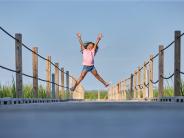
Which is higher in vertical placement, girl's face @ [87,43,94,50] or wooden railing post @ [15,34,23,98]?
girl's face @ [87,43,94,50]

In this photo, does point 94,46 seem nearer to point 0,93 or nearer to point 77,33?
point 77,33

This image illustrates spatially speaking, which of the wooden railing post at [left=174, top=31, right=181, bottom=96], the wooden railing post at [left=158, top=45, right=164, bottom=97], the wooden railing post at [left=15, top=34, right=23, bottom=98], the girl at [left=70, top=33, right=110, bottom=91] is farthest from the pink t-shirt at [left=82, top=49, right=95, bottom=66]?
the wooden railing post at [left=174, top=31, right=181, bottom=96]

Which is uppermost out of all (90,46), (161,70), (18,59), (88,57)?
(90,46)

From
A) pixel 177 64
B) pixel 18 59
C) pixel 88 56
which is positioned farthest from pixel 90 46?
pixel 177 64

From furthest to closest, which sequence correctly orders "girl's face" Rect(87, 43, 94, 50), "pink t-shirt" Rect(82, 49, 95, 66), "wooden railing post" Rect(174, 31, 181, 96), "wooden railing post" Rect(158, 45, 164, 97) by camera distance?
"girl's face" Rect(87, 43, 94, 50)
"pink t-shirt" Rect(82, 49, 95, 66)
"wooden railing post" Rect(158, 45, 164, 97)
"wooden railing post" Rect(174, 31, 181, 96)

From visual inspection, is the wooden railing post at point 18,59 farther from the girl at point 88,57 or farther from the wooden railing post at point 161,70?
the wooden railing post at point 161,70

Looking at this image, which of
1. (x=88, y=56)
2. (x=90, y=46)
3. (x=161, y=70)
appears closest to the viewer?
(x=161, y=70)

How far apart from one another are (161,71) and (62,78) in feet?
25.0

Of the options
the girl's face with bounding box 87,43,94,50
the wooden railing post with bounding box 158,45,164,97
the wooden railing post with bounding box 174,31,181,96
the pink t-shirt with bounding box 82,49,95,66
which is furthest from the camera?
the girl's face with bounding box 87,43,94,50

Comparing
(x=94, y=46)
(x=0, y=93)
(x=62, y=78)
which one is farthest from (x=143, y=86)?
(x=0, y=93)

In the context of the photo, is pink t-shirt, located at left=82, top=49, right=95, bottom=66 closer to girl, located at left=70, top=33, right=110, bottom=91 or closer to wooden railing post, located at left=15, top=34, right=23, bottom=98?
girl, located at left=70, top=33, right=110, bottom=91

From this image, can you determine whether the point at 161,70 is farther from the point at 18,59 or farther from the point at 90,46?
the point at 18,59

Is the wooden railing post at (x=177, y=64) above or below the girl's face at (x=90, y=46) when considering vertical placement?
below

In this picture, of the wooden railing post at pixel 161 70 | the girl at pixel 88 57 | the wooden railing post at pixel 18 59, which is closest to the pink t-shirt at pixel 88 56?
the girl at pixel 88 57
